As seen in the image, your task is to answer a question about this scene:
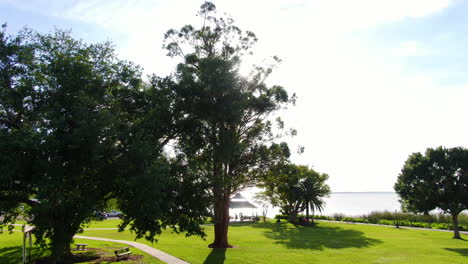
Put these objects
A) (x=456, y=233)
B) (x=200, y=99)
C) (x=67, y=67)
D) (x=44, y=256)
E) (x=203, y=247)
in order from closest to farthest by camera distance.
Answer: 1. (x=67, y=67)
2. (x=200, y=99)
3. (x=44, y=256)
4. (x=203, y=247)
5. (x=456, y=233)

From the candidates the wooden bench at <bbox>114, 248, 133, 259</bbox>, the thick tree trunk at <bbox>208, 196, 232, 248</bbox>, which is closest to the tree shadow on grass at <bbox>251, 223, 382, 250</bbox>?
the thick tree trunk at <bbox>208, 196, 232, 248</bbox>

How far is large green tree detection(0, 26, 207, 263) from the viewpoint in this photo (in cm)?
1321

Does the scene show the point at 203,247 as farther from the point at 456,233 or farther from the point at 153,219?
the point at 456,233

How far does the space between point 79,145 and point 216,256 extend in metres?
12.4

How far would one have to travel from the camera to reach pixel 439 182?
3822cm

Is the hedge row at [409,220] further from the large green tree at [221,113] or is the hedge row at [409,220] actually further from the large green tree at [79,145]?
the large green tree at [79,145]

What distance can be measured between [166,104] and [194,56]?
9.93 meters

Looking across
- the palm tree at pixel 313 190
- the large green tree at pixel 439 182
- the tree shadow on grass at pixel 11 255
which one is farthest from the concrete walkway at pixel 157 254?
the palm tree at pixel 313 190

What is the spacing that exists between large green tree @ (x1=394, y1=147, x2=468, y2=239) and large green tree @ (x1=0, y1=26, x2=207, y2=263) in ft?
104

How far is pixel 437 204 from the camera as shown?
3759cm

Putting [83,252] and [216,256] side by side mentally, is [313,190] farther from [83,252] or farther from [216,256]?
[83,252]

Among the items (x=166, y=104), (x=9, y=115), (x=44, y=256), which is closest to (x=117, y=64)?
(x=166, y=104)

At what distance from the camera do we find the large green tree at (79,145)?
520 inches

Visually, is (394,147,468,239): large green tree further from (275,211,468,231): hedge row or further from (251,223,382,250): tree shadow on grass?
(275,211,468,231): hedge row
